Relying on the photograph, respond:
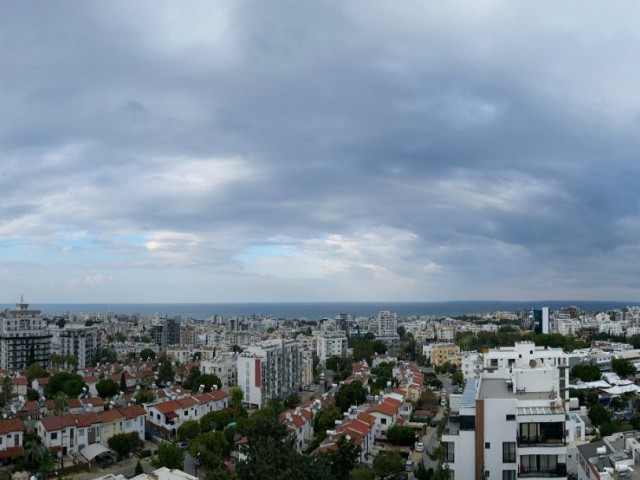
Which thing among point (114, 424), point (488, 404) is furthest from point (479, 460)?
point (114, 424)

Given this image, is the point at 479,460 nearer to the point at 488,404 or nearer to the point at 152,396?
the point at 488,404

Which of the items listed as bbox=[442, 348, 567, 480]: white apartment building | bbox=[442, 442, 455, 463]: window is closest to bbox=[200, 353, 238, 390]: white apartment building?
bbox=[442, 442, 455, 463]: window

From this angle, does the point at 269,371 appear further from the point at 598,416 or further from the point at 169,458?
the point at 598,416

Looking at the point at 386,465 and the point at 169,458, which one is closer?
the point at 386,465

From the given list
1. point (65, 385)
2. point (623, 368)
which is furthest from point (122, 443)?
point (623, 368)

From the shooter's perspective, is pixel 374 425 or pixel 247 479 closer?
pixel 247 479

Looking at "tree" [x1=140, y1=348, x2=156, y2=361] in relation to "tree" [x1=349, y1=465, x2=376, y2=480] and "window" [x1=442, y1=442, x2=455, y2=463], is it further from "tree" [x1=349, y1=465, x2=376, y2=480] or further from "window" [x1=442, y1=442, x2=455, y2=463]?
"window" [x1=442, y1=442, x2=455, y2=463]
